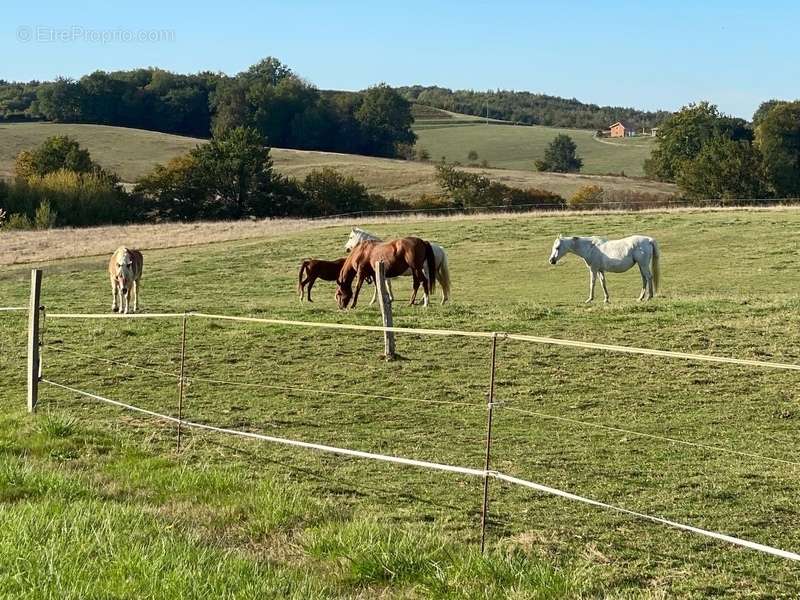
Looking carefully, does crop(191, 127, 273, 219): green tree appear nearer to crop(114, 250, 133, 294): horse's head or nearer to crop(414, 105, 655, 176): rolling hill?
crop(114, 250, 133, 294): horse's head

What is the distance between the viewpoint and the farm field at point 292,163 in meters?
78.6

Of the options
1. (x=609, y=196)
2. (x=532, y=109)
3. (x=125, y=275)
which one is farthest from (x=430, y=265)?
(x=532, y=109)

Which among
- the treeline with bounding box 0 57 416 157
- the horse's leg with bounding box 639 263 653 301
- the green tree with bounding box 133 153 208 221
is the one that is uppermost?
the treeline with bounding box 0 57 416 157

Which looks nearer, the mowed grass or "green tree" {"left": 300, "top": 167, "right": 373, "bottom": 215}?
"green tree" {"left": 300, "top": 167, "right": 373, "bottom": 215}

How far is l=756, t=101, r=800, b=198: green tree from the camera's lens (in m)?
68.1

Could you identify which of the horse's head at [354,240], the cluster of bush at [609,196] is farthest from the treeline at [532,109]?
the horse's head at [354,240]

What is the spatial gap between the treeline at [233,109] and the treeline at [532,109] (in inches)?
1871

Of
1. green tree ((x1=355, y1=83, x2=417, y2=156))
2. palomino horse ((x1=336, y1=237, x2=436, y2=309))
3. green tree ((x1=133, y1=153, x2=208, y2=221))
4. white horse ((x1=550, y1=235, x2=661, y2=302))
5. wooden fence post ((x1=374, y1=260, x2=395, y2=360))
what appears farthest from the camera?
green tree ((x1=355, y1=83, x2=417, y2=156))

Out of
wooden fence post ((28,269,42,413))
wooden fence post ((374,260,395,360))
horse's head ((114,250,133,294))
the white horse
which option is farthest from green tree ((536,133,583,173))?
wooden fence post ((28,269,42,413))

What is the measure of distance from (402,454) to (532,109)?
16852 centimetres

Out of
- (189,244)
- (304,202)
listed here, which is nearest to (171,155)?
(304,202)

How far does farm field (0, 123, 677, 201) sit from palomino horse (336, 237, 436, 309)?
179 feet

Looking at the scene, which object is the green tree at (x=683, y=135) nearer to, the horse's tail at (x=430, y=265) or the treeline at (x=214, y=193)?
the treeline at (x=214, y=193)

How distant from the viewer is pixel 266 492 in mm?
6324
